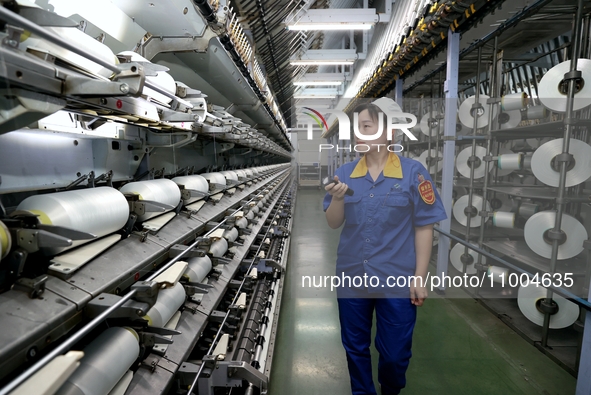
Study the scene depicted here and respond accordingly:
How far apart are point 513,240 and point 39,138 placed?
4056mm

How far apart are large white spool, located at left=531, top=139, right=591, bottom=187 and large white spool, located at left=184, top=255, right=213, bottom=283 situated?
2521 mm

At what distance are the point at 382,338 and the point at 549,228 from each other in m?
1.75

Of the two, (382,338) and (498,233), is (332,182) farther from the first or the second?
(498,233)

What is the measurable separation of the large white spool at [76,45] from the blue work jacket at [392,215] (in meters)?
1.24

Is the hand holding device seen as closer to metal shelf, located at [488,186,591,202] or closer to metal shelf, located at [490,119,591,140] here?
metal shelf, located at [488,186,591,202]

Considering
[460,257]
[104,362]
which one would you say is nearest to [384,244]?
[104,362]

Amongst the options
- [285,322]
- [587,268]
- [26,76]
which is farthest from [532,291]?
[26,76]

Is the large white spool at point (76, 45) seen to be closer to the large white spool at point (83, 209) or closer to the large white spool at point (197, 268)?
the large white spool at point (83, 209)

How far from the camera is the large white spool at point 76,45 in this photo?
699mm

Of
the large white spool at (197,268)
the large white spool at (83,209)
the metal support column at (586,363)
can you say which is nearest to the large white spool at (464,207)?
the metal support column at (586,363)

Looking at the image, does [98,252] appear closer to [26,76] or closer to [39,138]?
[39,138]

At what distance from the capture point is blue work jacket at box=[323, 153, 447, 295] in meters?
1.65

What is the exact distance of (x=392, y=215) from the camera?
165 centimetres

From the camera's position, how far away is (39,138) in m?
1.07
